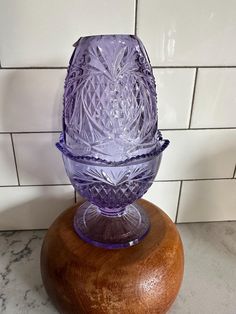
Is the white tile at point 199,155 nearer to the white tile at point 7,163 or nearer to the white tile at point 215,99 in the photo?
the white tile at point 215,99

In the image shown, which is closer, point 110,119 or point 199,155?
point 110,119

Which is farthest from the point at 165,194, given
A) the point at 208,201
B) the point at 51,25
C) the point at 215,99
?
the point at 51,25

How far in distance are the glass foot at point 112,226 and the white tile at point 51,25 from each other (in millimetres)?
225

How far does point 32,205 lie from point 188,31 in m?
0.39

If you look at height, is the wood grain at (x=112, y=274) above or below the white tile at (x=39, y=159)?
below

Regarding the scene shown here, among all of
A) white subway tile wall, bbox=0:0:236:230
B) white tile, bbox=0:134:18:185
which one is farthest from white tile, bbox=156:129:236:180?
white tile, bbox=0:134:18:185

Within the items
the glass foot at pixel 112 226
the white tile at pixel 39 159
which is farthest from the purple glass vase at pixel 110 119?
the white tile at pixel 39 159

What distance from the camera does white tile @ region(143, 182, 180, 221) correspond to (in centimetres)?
56

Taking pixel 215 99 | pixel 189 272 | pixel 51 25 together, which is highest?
pixel 51 25

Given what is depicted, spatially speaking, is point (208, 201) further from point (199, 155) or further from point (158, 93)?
point (158, 93)

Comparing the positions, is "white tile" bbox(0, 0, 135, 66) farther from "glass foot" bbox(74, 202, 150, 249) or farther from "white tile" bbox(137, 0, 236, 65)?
"glass foot" bbox(74, 202, 150, 249)

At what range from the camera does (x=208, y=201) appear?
0.59 meters

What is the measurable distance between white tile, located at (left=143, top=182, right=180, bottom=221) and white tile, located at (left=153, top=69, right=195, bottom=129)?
0.11 m

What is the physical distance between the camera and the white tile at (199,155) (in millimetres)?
522
